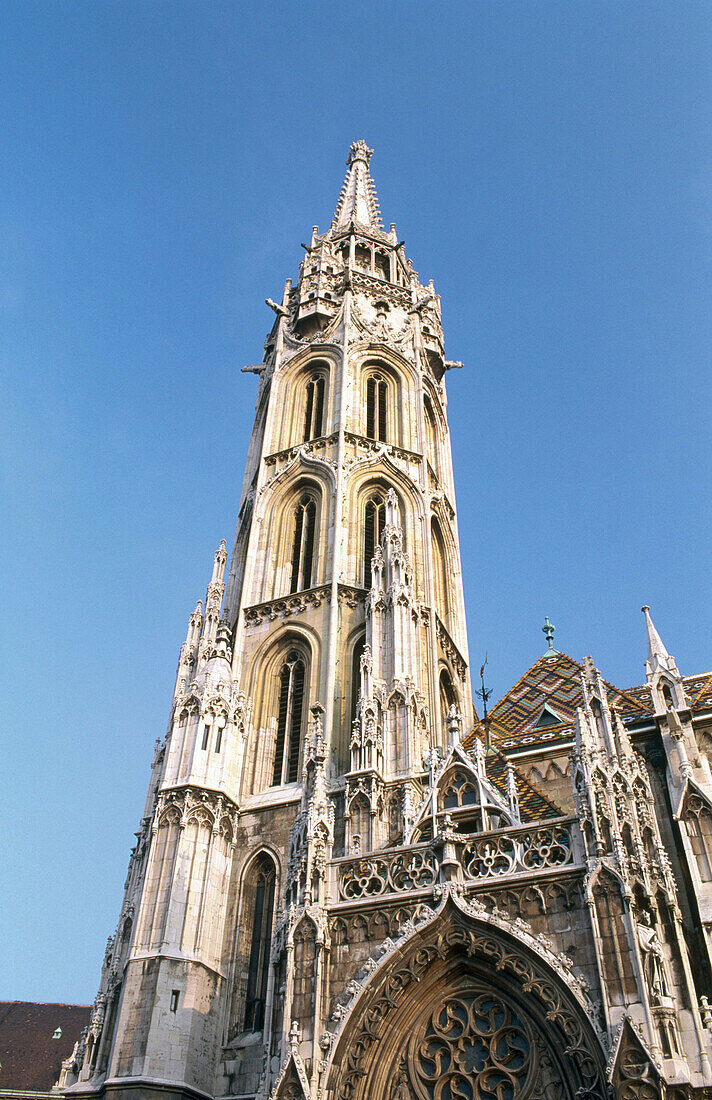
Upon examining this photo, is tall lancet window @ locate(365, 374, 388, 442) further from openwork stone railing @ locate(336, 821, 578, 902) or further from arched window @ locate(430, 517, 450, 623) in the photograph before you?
openwork stone railing @ locate(336, 821, 578, 902)

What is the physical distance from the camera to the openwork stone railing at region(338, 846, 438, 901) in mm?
14227

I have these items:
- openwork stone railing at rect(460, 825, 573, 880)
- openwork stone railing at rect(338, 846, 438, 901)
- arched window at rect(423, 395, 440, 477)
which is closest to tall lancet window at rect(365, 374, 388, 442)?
arched window at rect(423, 395, 440, 477)

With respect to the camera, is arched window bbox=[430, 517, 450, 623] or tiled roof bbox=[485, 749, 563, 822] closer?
tiled roof bbox=[485, 749, 563, 822]

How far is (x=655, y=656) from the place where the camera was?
20.5m

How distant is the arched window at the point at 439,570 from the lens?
27.7 metres

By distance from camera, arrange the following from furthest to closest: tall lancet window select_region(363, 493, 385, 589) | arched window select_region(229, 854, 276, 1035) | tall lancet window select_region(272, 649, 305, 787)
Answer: tall lancet window select_region(363, 493, 385, 589)
tall lancet window select_region(272, 649, 305, 787)
arched window select_region(229, 854, 276, 1035)

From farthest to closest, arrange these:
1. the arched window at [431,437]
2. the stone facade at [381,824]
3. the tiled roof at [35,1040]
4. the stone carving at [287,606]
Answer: the arched window at [431,437]
the tiled roof at [35,1040]
the stone carving at [287,606]
the stone facade at [381,824]

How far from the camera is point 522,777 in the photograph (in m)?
20.4

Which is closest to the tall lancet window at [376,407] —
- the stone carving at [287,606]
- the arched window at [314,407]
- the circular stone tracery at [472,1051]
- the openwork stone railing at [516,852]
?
the arched window at [314,407]

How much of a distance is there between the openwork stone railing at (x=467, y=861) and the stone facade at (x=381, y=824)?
0.11 ft

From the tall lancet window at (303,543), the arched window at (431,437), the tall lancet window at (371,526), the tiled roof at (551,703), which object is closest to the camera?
the tiled roof at (551,703)

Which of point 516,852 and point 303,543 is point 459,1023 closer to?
point 516,852

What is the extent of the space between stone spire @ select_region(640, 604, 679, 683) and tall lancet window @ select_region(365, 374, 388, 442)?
1102cm

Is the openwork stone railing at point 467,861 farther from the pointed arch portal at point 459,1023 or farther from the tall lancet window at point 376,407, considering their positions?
the tall lancet window at point 376,407
